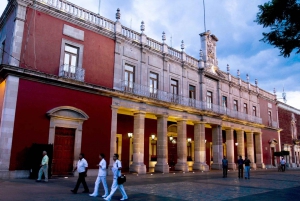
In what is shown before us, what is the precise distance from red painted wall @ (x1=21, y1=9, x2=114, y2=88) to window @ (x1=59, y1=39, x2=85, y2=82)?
0.74 ft

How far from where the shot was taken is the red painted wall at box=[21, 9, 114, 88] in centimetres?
1372

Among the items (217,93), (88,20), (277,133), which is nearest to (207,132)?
(217,93)

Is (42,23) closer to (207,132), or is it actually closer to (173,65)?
(173,65)

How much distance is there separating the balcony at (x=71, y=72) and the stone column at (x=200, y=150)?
37.3ft

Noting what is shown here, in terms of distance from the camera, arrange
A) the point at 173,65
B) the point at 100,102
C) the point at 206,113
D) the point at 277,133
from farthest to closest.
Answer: the point at 277,133 < the point at 206,113 < the point at 173,65 < the point at 100,102

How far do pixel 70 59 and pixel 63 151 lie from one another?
206 inches

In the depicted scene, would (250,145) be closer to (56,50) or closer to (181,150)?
(181,150)

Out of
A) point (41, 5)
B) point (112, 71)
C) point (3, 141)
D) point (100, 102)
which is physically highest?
point (41, 5)

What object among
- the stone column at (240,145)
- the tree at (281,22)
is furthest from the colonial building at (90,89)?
the tree at (281,22)

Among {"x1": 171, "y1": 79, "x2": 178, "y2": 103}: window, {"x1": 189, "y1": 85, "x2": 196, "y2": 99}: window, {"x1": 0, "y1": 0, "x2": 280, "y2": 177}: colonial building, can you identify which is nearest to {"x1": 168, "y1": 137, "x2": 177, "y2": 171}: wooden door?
{"x1": 0, "y1": 0, "x2": 280, "y2": 177}: colonial building

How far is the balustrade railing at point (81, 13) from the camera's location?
1486cm

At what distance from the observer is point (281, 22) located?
7023 millimetres

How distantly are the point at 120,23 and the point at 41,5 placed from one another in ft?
17.5

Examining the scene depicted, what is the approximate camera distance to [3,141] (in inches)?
472
